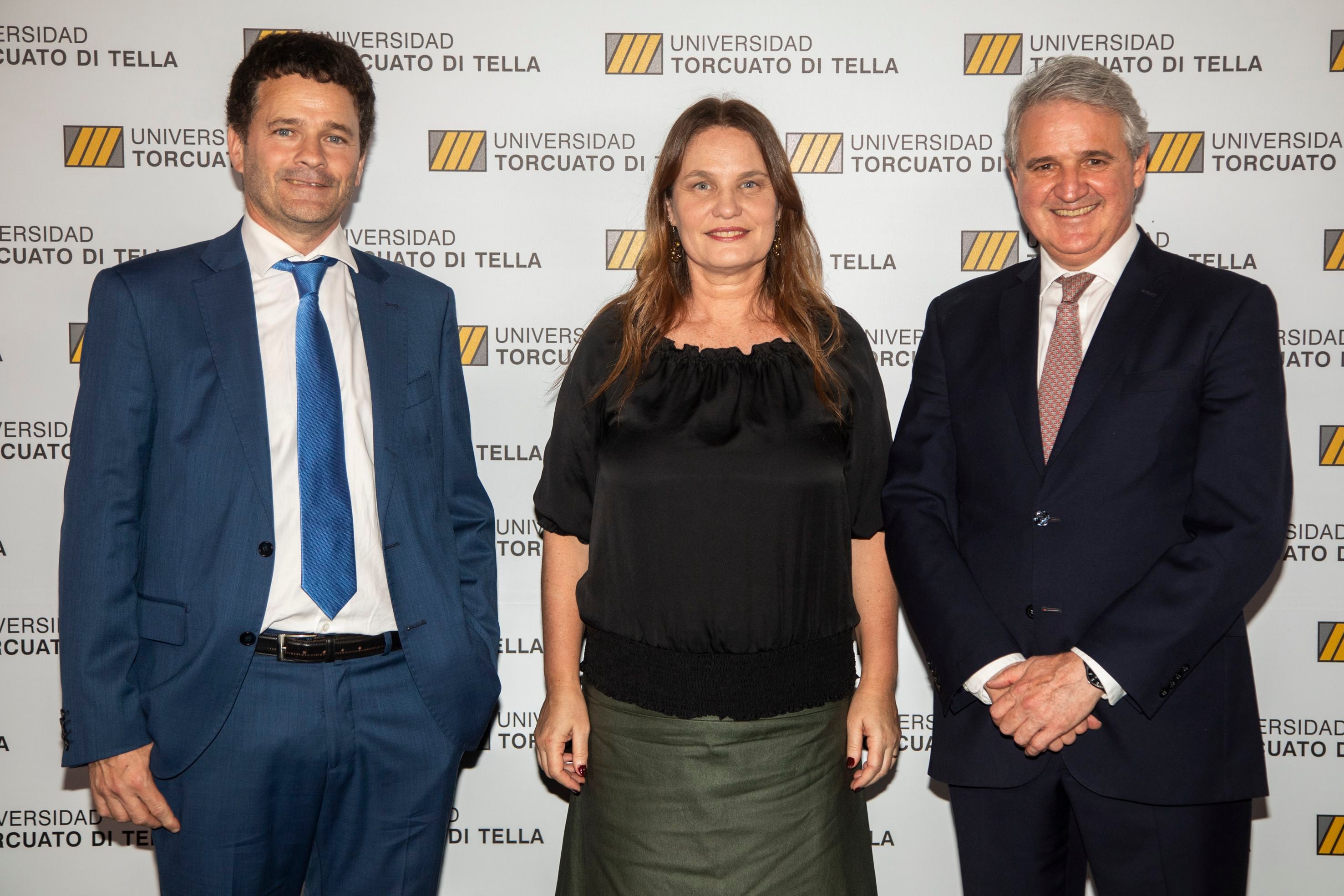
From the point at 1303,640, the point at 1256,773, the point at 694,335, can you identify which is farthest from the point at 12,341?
the point at 1303,640

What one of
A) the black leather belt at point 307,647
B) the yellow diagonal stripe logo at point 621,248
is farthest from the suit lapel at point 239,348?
the yellow diagonal stripe logo at point 621,248

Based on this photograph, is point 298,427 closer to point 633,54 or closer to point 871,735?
point 871,735

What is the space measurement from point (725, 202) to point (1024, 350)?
713 mm

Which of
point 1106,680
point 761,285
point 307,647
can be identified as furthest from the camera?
point 761,285

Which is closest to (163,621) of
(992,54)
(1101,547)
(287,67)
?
(287,67)

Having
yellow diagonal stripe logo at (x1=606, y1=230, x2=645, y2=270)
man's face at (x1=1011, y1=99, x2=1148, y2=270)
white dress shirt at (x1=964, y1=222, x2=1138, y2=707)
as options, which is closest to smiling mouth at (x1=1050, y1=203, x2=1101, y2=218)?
man's face at (x1=1011, y1=99, x2=1148, y2=270)

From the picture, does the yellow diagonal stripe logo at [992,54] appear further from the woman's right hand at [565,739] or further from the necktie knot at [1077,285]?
the woman's right hand at [565,739]

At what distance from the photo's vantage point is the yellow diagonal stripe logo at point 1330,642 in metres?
3.01

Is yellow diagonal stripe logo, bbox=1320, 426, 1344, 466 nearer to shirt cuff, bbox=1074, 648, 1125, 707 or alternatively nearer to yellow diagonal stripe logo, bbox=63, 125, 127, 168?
shirt cuff, bbox=1074, 648, 1125, 707

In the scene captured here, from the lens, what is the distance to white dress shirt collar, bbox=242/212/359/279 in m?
2.13

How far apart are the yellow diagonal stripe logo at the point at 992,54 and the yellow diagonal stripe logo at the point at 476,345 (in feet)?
5.38

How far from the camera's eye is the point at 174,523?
199cm

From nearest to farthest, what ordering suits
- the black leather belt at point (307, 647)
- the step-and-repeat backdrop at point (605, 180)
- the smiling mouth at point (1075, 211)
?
the black leather belt at point (307, 647), the smiling mouth at point (1075, 211), the step-and-repeat backdrop at point (605, 180)

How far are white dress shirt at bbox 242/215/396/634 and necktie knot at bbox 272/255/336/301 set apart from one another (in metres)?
0.01
